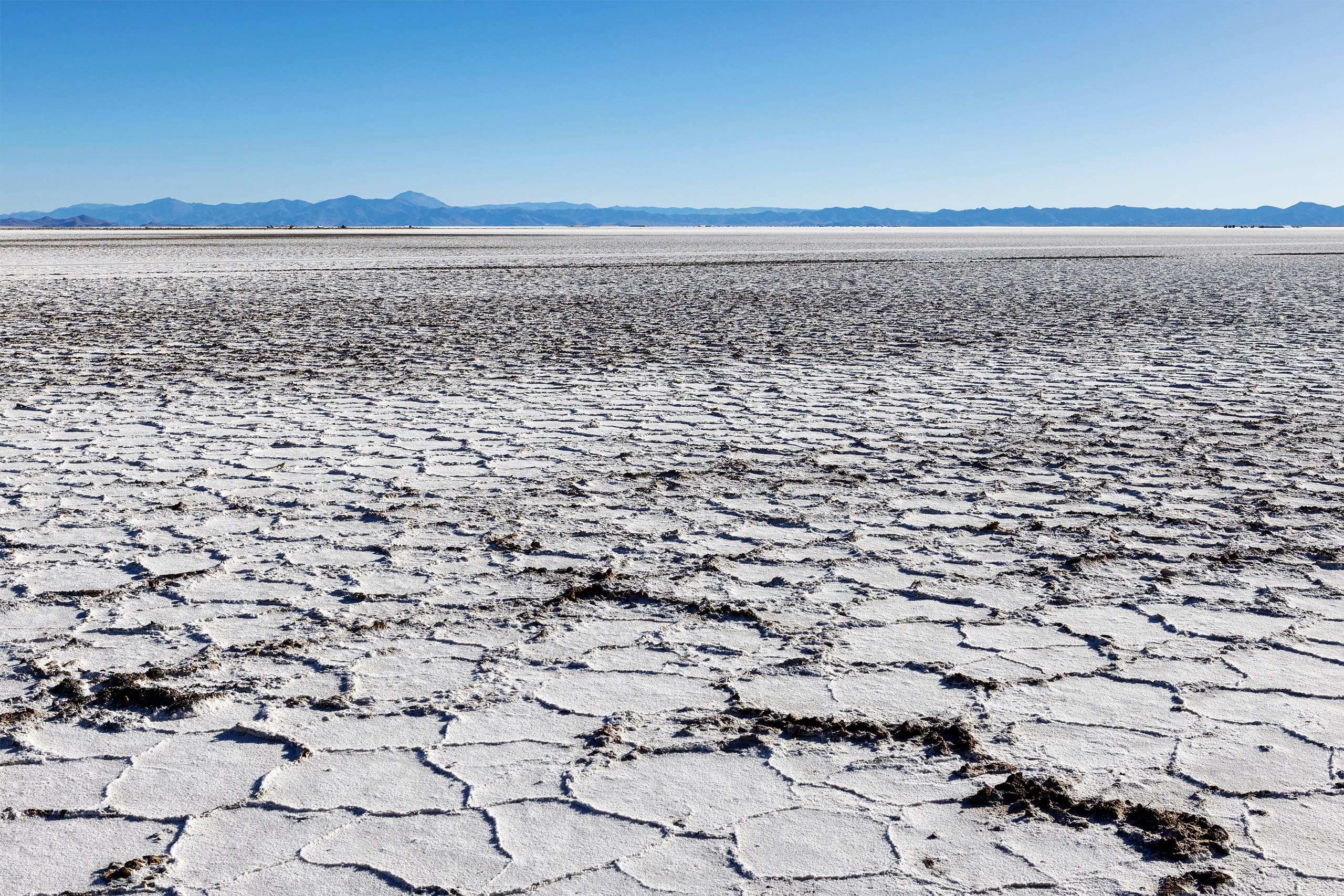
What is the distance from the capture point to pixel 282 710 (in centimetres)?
226

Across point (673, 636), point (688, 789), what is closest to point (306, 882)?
point (688, 789)

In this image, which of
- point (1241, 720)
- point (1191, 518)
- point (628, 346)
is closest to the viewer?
point (1241, 720)

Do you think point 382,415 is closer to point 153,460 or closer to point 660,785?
point 153,460

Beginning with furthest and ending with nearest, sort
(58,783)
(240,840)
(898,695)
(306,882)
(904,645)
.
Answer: (904,645), (898,695), (58,783), (240,840), (306,882)

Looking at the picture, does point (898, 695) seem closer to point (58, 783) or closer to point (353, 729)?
point (353, 729)

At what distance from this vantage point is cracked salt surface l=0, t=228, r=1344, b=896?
5.88 ft

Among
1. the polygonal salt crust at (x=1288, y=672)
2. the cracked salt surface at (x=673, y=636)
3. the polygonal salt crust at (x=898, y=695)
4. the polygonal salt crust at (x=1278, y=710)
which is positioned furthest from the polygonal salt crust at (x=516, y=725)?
the polygonal salt crust at (x=1288, y=672)

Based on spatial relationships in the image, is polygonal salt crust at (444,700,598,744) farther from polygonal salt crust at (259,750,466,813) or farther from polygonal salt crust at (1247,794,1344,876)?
polygonal salt crust at (1247,794,1344,876)

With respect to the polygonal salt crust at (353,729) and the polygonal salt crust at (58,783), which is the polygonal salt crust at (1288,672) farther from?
the polygonal salt crust at (58,783)

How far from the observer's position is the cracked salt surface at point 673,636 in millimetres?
1793

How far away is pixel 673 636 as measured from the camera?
106 inches

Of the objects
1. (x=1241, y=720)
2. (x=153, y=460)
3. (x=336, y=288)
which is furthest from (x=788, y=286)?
(x=1241, y=720)

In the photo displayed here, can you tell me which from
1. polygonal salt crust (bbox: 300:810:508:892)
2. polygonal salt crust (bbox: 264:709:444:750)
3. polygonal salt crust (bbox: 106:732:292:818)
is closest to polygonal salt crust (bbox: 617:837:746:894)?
polygonal salt crust (bbox: 300:810:508:892)

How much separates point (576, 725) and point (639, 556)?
3.79 feet
